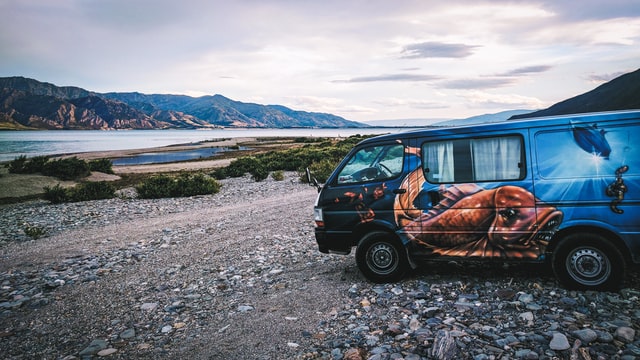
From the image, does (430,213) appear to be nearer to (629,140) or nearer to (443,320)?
(443,320)

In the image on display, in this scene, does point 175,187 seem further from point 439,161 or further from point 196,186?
point 439,161

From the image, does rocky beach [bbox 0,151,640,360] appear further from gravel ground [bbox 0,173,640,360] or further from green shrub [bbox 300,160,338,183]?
green shrub [bbox 300,160,338,183]

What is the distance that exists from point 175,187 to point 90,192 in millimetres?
4245

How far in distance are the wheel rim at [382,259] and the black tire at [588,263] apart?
2.41 metres

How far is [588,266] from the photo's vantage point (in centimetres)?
551

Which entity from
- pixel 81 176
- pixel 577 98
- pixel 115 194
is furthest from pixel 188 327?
pixel 577 98

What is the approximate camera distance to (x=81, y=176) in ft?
90.6

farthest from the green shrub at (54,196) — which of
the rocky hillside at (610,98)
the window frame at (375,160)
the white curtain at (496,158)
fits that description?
the rocky hillside at (610,98)

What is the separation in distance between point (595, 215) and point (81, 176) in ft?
101

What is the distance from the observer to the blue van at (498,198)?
5266 millimetres

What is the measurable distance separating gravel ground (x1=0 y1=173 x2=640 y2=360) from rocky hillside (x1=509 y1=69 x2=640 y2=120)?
311 ft

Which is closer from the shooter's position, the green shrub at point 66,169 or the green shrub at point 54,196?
the green shrub at point 54,196

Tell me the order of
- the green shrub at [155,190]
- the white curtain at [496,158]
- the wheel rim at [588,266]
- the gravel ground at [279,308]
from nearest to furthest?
the gravel ground at [279,308] → the wheel rim at [588,266] → the white curtain at [496,158] → the green shrub at [155,190]

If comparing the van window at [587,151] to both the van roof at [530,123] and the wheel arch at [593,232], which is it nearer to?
the van roof at [530,123]
